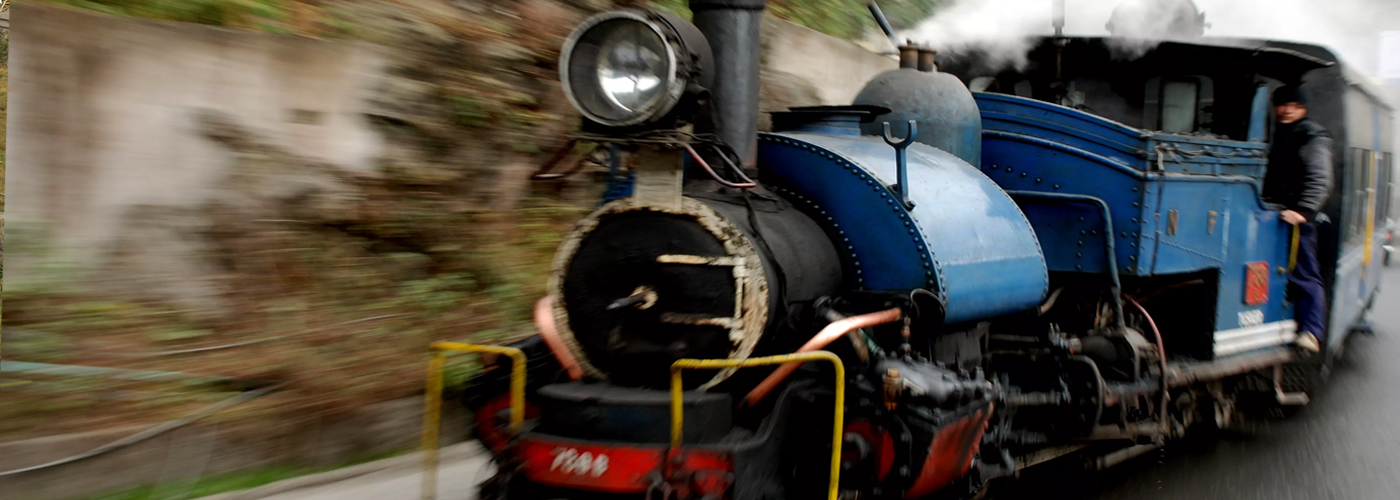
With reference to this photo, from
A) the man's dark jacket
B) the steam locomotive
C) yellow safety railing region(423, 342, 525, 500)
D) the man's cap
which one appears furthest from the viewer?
the man's cap

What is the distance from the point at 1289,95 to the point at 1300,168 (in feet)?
1.60

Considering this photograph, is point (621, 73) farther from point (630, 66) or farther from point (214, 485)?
point (214, 485)

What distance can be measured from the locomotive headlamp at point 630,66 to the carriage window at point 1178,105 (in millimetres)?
3609

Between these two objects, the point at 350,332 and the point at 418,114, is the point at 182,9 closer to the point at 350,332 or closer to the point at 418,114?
the point at 418,114

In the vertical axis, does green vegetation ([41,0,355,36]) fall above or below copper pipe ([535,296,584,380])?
above

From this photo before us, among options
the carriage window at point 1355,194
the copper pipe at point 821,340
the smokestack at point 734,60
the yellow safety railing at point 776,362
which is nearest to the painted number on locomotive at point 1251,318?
the carriage window at point 1355,194

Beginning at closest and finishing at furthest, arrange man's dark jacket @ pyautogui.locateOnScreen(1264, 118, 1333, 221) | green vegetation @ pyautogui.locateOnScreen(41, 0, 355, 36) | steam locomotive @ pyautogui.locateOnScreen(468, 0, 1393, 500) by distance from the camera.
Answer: steam locomotive @ pyautogui.locateOnScreen(468, 0, 1393, 500)
green vegetation @ pyautogui.locateOnScreen(41, 0, 355, 36)
man's dark jacket @ pyautogui.locateOnScreen(1264, 118, 1333, 221)

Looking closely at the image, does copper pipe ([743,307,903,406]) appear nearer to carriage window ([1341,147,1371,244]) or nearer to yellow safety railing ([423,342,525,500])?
yellow safety railing ([423,342,525,500])

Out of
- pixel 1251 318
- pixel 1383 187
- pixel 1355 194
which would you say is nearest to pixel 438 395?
pixel 1251 318

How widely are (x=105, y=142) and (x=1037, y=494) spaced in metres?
4.39

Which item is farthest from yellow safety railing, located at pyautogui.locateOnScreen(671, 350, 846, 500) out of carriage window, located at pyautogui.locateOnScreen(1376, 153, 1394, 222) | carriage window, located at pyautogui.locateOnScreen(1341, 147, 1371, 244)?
carriage window, located at pyautogui.locateOnScreen(1376, 153, 1394, 222)

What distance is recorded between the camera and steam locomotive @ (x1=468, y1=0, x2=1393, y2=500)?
3.20 metres

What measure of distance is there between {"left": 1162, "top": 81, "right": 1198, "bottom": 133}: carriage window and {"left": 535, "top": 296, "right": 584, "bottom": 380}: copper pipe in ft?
13.0

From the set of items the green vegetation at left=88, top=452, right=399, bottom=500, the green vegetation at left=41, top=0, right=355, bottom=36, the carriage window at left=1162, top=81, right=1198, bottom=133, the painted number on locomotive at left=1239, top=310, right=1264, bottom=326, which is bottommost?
the green vegetation at left=88, top=452, right=399, bottom=500
